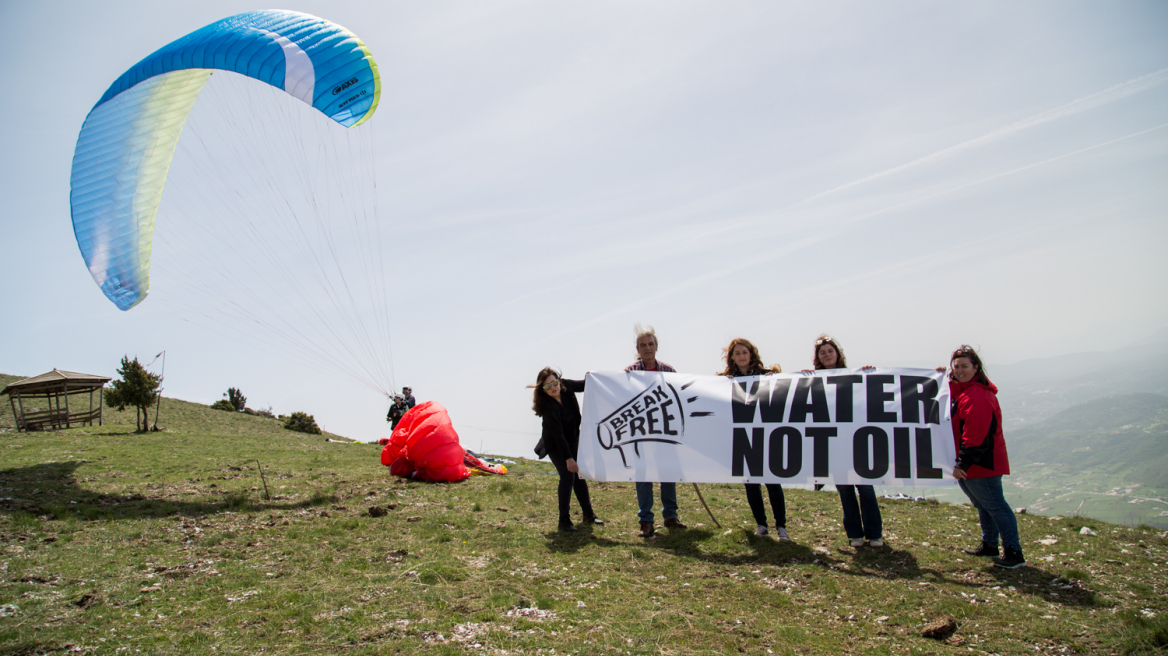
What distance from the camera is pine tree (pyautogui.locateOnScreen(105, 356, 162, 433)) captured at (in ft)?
69.1

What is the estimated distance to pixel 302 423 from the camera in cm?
2791

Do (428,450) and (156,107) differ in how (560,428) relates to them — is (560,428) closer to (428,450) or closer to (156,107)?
(428,450)

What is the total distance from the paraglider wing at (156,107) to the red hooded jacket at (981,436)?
1013cm

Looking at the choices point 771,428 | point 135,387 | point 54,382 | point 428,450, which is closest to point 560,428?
point 771,428

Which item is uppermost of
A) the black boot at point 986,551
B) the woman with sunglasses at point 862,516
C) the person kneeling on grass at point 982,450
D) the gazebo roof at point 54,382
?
the gazebo roof at point 54,382

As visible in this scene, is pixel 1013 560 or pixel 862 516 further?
pixel 862 516

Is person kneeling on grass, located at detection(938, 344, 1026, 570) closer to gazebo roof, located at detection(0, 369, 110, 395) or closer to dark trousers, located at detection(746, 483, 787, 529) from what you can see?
dark trousers, located at detection(746, 483, 787, 529)

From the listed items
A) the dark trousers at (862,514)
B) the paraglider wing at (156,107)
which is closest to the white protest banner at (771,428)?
the dark trousers at (862,514)

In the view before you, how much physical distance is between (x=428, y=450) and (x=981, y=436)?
8595 millimetres

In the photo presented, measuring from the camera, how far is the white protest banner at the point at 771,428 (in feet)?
20.7

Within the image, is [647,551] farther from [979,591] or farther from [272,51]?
[272,51]

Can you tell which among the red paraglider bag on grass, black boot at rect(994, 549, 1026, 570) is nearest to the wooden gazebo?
the red paraglider bag on grass

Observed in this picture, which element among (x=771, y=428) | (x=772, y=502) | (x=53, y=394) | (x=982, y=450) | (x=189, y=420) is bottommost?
(x=772, y=502)

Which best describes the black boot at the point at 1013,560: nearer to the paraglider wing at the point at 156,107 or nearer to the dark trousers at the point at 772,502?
the dark trousers at the point at 772,502
